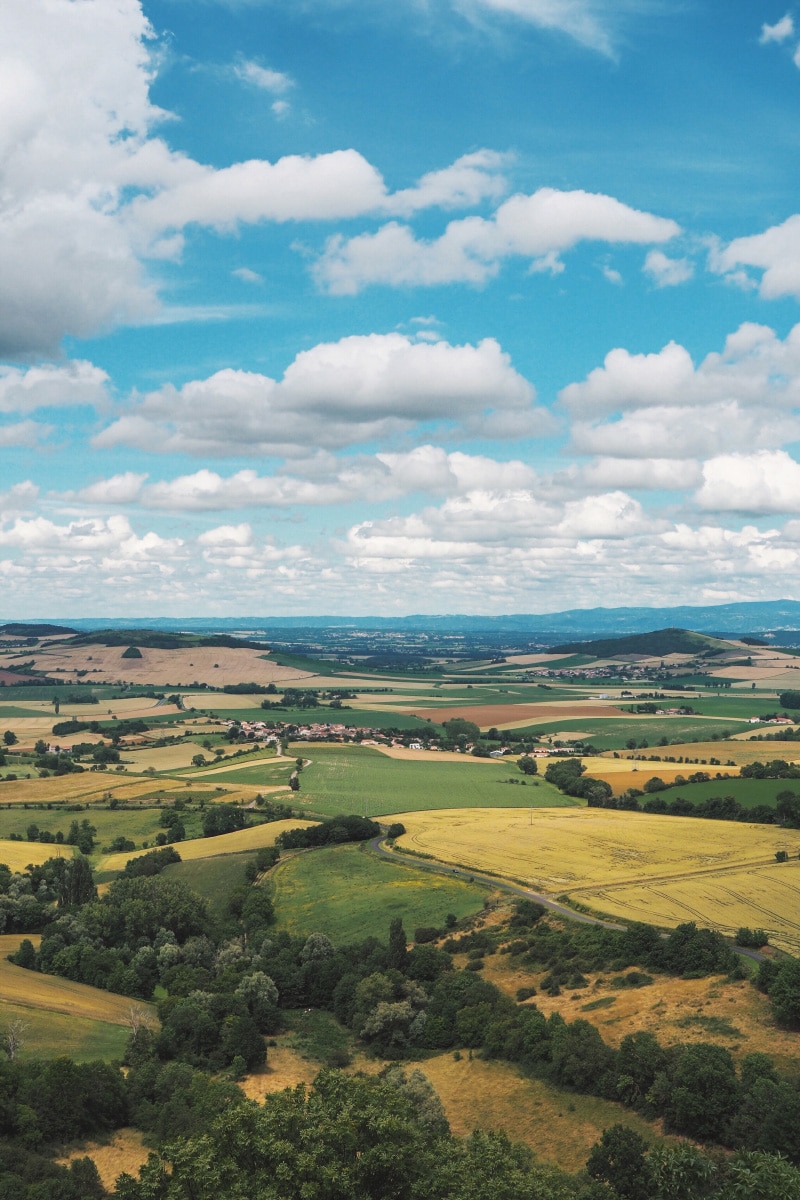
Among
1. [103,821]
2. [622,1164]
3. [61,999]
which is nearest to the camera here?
[622,1164]

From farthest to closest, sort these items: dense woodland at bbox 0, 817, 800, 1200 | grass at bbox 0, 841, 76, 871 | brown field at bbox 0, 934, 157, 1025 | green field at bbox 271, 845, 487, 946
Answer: grass at bbox 0, 841, 76, 871 < green field at bbox 271, 845, 487, 946 < brown field at bbox 0, 934, 157, 1025 < dense woodland at bbox 0, 817, 800, 1200

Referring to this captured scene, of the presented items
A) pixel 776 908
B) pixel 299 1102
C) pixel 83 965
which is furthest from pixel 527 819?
pixel 299 1102

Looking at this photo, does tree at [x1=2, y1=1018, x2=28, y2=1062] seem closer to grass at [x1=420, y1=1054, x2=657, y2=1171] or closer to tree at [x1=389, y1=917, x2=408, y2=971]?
grass at [x1=420, y1=1054, x2=657, y2=1171]

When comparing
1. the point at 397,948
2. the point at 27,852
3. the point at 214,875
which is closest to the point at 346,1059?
the point at 397,948

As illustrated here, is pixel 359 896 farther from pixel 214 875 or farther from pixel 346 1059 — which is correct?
pixel 346 1059

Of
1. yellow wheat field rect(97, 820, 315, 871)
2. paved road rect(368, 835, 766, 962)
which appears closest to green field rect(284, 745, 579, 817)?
yellow wheat field rect(97, 820, 315, 871)
